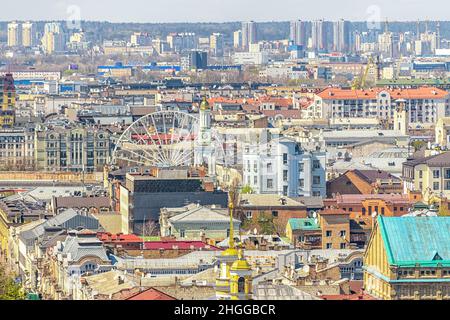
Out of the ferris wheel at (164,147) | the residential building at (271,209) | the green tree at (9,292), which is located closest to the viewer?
the green tree at (9,292)

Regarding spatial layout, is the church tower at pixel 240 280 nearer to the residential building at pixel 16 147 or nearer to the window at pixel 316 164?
the window at pixel 316 164

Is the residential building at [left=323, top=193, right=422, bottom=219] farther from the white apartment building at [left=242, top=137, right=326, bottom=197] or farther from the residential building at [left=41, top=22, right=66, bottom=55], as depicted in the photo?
the residential building at [left=41, top=22, right=66, bottom=55]

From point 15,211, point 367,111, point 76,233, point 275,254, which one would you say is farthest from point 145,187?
point 367,111

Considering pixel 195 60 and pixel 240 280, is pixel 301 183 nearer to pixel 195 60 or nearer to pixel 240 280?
pixel 240 280

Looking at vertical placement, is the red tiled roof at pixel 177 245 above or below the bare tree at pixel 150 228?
above

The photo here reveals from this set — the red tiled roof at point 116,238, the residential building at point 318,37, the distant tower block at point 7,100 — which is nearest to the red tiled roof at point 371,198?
the red tiled roof at point 116,238

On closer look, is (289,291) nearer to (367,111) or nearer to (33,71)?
(367,111)
